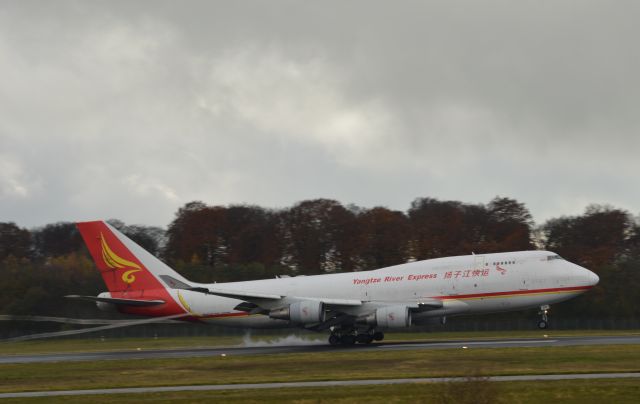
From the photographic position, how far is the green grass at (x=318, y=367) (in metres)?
28.9

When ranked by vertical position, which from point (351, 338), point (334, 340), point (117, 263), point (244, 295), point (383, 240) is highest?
point (383, 240)

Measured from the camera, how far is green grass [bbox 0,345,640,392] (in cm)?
2891

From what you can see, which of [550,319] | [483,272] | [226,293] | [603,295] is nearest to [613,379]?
[483,272]

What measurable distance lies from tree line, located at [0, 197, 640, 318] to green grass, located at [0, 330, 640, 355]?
645 centimetres

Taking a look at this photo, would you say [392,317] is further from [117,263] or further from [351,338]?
[117,263]

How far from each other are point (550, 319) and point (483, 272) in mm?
19838

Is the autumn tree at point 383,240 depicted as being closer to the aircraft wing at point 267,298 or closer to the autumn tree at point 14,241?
the aircraft wing at point 267,298

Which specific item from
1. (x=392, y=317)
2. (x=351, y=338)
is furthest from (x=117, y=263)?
(x=392, y=317)

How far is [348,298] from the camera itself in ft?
147

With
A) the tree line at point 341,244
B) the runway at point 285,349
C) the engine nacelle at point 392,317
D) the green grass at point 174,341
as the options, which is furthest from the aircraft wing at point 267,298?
the tree line at point 341,244

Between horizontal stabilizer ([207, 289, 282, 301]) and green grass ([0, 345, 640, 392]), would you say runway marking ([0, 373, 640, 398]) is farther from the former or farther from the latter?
horizontal stabilizer ([207, 289, 282, 301])

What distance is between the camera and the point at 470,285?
4316 cm

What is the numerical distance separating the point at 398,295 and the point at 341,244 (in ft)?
149

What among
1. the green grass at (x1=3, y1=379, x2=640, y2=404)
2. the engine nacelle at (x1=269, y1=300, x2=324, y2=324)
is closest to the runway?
the engine nacelle at (x1=269, y1=300, x2=324, y2=324)
